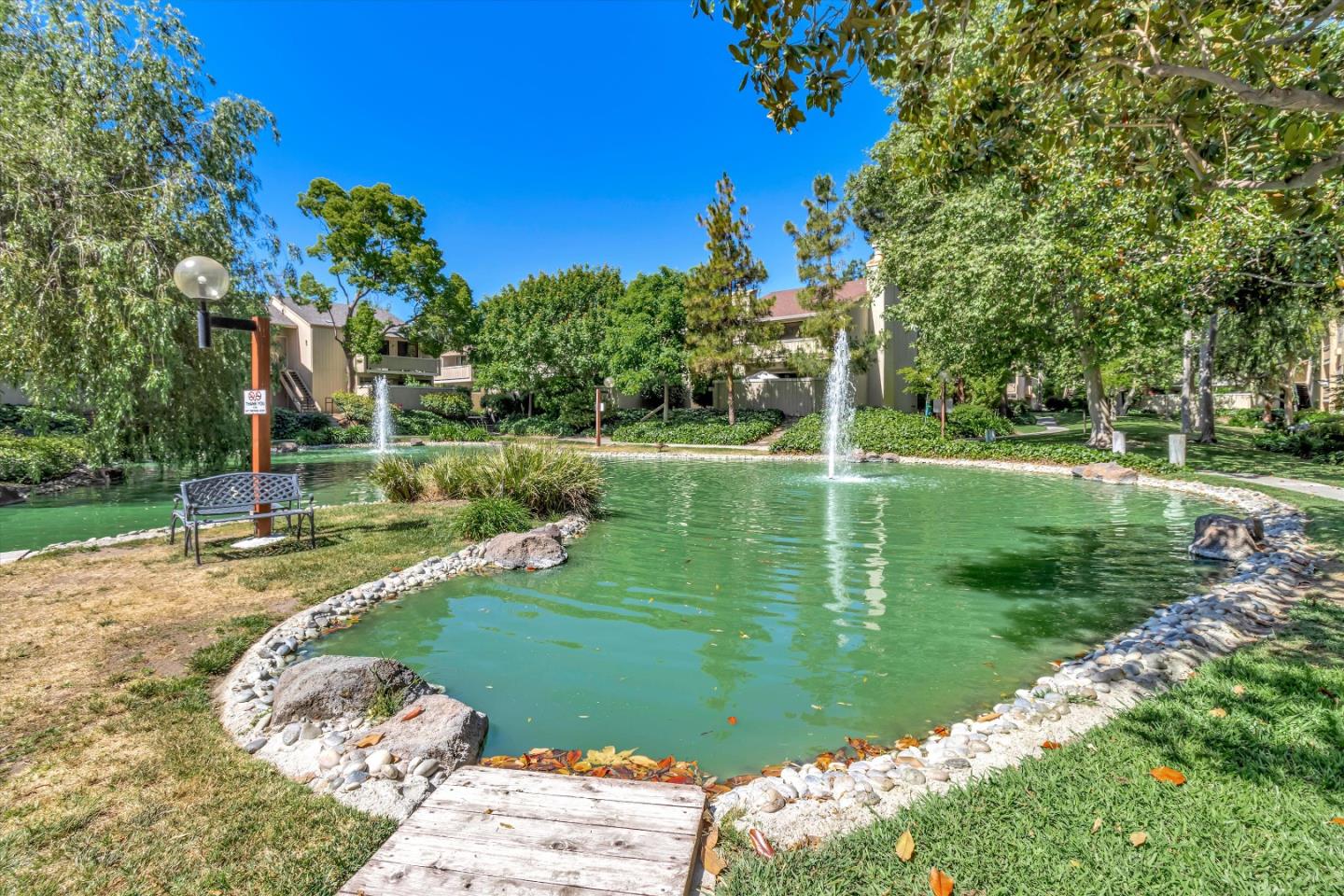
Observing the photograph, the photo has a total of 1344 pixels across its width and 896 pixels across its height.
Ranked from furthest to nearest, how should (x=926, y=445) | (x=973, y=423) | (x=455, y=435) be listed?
(x=455, y=435), (x=973, y=423), (x=926, y=445)

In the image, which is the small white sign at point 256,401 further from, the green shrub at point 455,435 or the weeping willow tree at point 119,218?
the green shrub at point 455,435

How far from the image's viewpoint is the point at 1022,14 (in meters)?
4.20

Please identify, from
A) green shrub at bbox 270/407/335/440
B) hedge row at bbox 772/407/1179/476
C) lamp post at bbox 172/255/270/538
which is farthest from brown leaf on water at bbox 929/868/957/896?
green shrub at bbox 270/407/335/440

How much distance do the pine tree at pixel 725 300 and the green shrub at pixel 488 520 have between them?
18517 millimetres

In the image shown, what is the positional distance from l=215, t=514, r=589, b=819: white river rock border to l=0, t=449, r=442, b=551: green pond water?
6367 millimetres

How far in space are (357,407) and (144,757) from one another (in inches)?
1222

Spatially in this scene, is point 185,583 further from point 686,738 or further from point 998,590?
point 998,590

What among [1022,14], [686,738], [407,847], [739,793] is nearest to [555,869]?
[407,847]

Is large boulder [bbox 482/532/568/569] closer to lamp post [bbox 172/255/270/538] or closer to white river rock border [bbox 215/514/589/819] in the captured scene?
white river rock border [bbox 215/514/589/819]

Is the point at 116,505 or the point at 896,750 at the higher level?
the point at 116,505

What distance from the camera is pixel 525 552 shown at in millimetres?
7676

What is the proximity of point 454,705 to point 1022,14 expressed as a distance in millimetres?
5603

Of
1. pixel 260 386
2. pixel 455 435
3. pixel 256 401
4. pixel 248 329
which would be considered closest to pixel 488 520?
pixel 256 401

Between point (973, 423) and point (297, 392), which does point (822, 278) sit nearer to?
point (973, 423)
